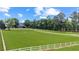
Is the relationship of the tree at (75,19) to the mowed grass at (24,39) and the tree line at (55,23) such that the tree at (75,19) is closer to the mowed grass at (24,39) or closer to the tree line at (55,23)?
the tree line at (55,23)

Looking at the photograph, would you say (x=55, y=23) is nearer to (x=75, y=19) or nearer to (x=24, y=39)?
(x=75, y=19)

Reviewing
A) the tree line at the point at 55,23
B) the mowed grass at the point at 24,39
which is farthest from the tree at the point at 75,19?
the mowed grass at the point at 24,39

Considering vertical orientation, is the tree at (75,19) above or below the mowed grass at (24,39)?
above

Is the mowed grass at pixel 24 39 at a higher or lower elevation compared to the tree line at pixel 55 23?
lower

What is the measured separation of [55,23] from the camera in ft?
9.11

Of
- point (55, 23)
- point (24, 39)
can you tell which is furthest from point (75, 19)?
point (24, 39)

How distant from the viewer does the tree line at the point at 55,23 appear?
2.75 m

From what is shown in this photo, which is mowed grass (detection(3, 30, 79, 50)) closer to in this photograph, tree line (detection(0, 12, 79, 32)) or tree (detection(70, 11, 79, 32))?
tree line (detection(0, 12, 79, 32))

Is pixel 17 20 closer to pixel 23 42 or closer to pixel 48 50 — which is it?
pixel 23 42

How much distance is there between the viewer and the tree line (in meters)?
2.75

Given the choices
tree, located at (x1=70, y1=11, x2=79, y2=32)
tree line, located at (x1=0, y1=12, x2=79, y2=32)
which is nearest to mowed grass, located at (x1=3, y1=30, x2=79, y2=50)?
tree line, located at (x1=0, y1=12, x2=79, y2=32)

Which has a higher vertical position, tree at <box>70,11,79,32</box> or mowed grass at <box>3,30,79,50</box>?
tree at <box>70,11,79,32</box>
